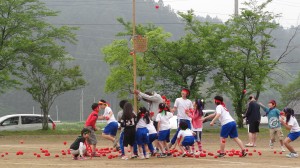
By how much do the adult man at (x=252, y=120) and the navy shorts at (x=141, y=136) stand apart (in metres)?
7.44

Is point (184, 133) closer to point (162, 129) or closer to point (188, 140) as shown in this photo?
point (188, 140)

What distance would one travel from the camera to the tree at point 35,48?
3553 centimetres

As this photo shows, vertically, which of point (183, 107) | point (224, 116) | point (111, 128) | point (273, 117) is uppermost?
point (183, 107)

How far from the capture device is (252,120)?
22.3 metres

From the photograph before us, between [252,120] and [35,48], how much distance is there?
57.7 feet

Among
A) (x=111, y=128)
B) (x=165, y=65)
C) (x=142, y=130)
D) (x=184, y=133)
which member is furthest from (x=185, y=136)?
(x=165, y=65)

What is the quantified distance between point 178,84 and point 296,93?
3666 cm

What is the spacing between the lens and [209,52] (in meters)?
37.1

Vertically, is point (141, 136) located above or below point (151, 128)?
below

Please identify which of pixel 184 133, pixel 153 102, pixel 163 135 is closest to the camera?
pixel 184 133

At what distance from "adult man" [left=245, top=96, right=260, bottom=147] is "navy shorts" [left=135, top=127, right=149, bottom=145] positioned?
744 centimetres

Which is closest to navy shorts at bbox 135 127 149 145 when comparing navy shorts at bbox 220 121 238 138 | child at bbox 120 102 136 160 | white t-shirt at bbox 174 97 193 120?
child at bbox 120 102 136 160

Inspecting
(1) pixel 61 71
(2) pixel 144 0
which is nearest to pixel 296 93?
(1) pixel 61 71

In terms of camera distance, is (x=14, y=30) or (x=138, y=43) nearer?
(x=138, y=43)
